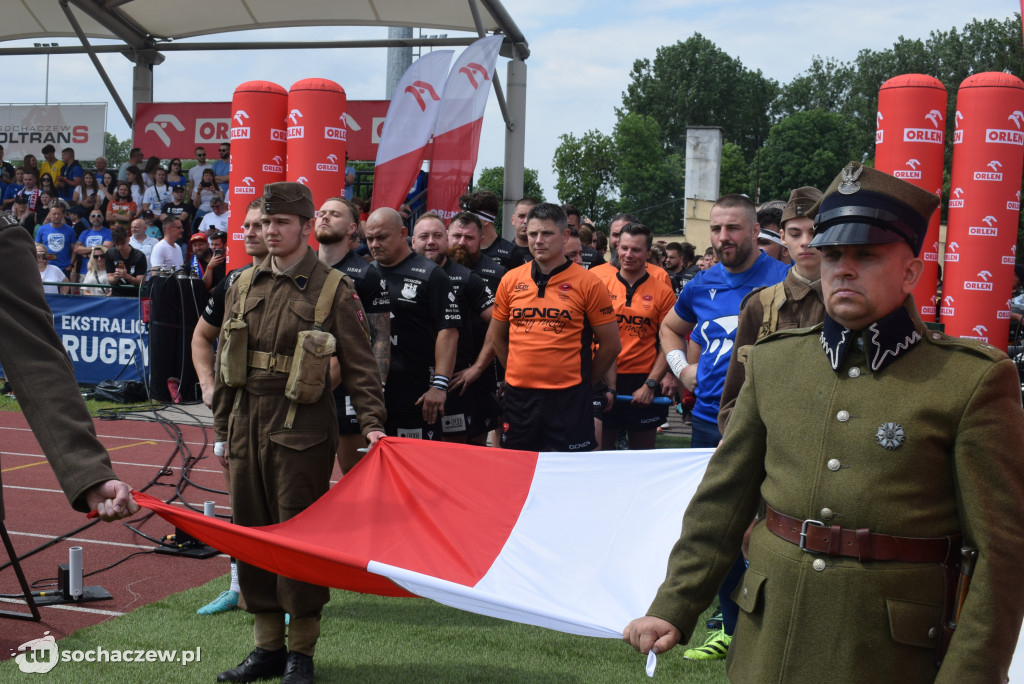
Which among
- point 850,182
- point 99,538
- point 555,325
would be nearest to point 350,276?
point 555,325

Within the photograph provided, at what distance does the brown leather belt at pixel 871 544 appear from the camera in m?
2.12

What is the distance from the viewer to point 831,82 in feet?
317

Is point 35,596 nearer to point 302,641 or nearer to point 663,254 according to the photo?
point 302,641

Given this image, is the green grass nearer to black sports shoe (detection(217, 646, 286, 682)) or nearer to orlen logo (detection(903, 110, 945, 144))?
black sports shoe (detection(217, 646, 286, 682))

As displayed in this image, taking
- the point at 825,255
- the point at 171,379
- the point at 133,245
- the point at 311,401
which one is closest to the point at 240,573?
the point at 311,401

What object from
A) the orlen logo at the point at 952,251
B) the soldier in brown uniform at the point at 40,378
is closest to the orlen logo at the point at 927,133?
the orlen logo at the point at 952,251

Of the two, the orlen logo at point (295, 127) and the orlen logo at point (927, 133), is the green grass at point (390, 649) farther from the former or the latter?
the orlen logo at point (927, 133)

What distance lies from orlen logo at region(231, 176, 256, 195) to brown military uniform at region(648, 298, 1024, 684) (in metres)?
10.9

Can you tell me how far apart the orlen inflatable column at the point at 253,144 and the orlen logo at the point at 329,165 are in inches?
24.9

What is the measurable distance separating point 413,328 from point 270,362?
1767 millimetres

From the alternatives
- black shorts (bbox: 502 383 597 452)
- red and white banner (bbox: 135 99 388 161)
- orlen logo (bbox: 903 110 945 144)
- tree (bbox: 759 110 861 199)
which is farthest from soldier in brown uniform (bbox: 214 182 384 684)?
tree (bbox: 759 110 861 199)

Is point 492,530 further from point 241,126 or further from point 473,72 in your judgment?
point 473,72

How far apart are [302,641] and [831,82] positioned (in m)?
102

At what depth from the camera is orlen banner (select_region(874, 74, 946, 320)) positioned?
12008mm
